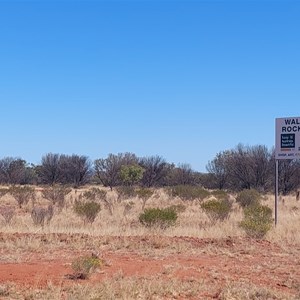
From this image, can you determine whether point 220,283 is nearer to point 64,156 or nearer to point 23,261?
point 23,261

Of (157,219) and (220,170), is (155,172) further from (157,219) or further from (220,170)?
(157,219)

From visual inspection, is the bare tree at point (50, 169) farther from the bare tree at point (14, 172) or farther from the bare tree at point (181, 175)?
the bare tree at point (181, 175)

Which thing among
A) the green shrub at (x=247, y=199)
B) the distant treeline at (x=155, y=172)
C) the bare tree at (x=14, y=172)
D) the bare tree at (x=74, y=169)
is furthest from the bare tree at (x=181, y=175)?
the green shrub at (x=247, y=199)

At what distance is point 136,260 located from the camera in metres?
12.3

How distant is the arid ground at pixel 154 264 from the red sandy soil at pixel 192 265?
0.06 feet

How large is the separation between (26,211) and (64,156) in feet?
152

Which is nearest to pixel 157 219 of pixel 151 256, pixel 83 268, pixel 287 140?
pixel 287 140

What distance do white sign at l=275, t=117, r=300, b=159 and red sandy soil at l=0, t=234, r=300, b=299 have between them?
5354 millimetres

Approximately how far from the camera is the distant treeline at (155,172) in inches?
2160

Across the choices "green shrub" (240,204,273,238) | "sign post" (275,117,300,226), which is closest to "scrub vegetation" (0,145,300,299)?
"green shrub" (240,204,273,238)

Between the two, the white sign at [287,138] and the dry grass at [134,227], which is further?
the white sign at [287,138]

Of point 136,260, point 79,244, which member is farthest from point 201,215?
point 136,260

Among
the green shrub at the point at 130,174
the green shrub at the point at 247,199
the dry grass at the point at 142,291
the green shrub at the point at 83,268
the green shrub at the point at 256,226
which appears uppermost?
the green shrub at the point at 130,174

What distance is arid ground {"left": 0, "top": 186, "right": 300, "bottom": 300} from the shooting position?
29.5 ft
